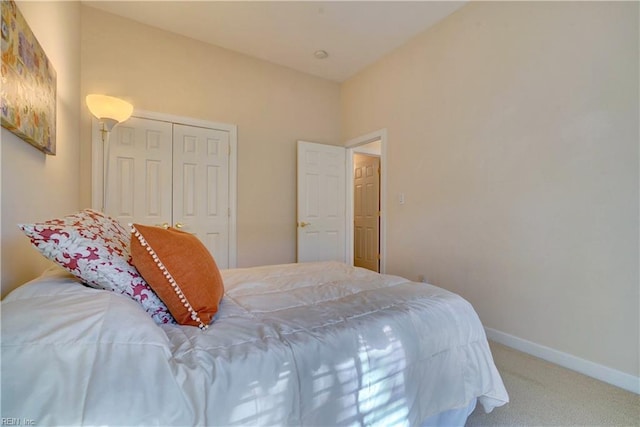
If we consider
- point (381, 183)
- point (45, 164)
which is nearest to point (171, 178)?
point (45, 164)

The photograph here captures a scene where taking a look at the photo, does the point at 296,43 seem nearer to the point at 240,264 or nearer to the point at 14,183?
the point at 240,264

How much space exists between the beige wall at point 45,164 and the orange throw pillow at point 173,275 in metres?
0.50

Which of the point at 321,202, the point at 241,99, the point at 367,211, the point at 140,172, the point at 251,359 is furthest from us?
the point at 367,211

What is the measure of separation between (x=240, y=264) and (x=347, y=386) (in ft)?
8.73

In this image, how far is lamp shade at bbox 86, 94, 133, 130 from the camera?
210 cm

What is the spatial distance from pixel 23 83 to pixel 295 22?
2.41m

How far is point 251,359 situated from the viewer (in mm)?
808

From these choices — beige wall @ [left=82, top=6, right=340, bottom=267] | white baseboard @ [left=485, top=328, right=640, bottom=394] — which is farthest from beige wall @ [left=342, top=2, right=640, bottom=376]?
beige wall @ [left=82, top=6, right=340, bottom=267]

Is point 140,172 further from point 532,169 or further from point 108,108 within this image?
point 532,169

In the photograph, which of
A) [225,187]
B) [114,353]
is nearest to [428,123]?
[225,187]

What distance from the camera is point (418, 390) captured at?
1.10m

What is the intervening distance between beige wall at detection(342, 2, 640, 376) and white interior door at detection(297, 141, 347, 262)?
1.06 metres

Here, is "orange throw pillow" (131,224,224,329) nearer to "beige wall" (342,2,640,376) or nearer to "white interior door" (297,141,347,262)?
"beige wall" (342,2,640,376)

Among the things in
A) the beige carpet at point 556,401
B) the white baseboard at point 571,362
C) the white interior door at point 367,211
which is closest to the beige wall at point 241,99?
the white interior door at point 367,211
